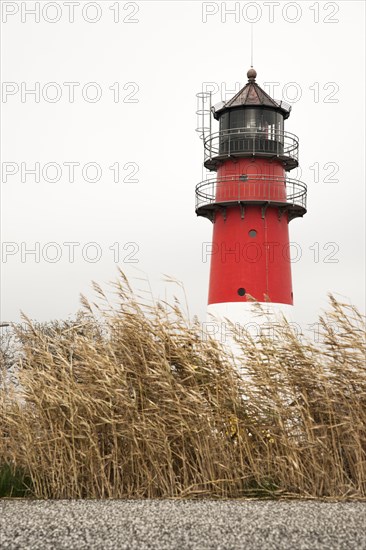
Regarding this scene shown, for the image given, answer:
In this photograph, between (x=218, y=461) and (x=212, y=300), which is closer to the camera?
(x=218, y=461)

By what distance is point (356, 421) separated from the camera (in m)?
7.47

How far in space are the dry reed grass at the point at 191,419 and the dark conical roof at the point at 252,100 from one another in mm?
12347

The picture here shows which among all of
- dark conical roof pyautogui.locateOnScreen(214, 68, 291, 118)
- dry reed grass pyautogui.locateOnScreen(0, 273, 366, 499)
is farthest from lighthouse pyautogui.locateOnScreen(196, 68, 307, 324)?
dry reed grass pyautogui.locateOnScreen(0, 273, 366, 499)

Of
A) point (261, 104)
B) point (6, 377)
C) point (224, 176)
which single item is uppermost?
point (261, 104)

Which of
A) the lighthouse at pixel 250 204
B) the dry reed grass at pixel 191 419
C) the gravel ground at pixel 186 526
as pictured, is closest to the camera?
the gravel ground at pixel 186 526

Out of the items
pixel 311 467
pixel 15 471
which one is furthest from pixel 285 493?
pixel 15 471

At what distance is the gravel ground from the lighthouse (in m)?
12.0

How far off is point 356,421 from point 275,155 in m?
12.8

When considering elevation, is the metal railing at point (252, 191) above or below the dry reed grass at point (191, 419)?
above

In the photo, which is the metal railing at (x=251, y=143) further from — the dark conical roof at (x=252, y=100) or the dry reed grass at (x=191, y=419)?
the dry reed grass at (x=191, y=419)

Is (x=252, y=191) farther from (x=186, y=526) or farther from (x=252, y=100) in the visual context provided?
(x=186, y=526)

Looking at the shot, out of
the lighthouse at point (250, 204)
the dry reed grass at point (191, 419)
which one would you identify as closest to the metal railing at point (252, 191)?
the lighthouse at point (250, 204)

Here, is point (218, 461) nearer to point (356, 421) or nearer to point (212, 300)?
point (356, 421)

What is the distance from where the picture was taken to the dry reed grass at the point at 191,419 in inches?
292
